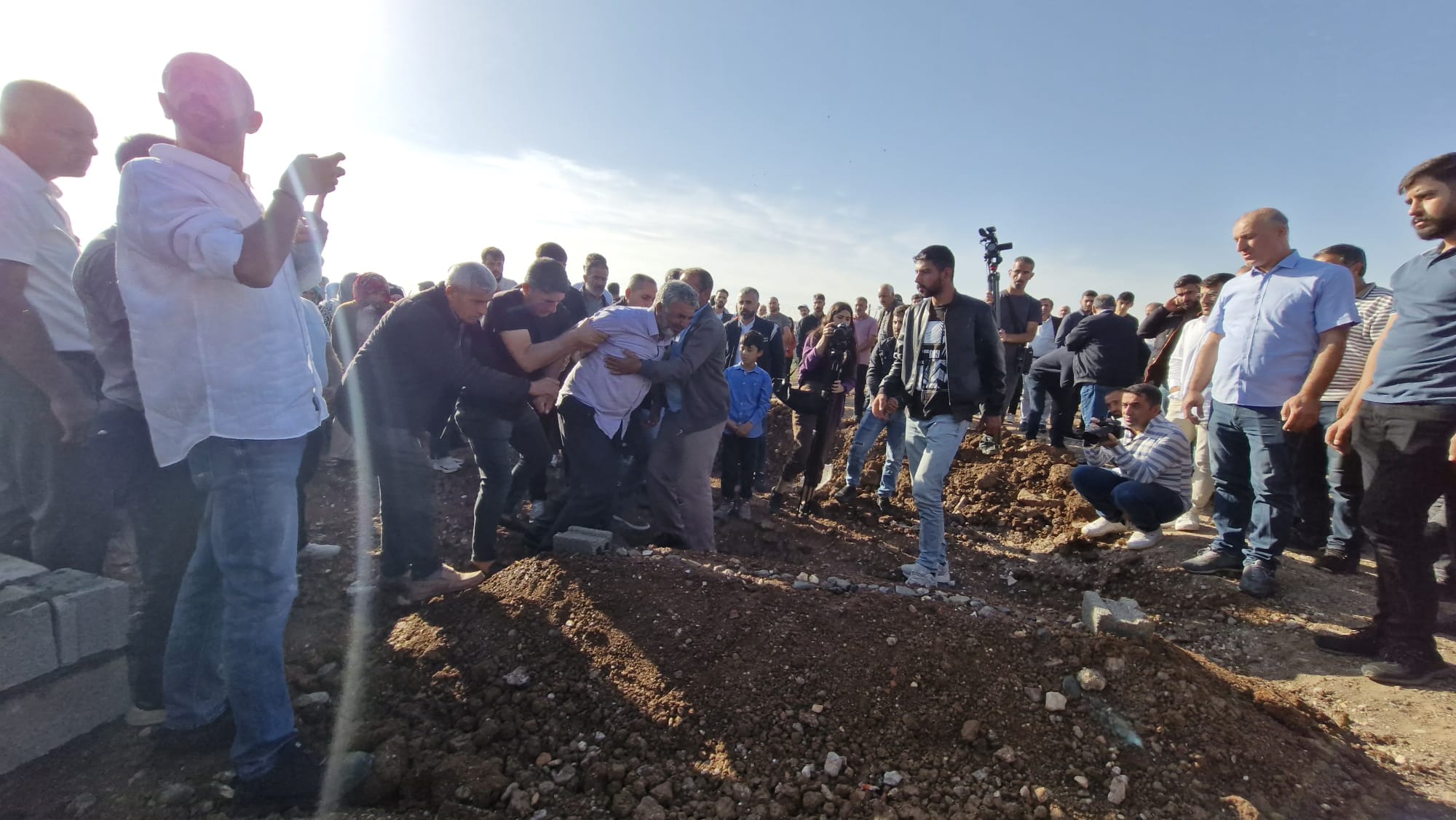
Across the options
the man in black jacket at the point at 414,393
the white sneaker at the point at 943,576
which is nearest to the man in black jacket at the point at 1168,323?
the white sneaker at the point at 943,576

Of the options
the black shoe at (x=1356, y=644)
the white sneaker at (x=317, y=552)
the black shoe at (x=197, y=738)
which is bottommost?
the white sneaker at (x=317, y=552)

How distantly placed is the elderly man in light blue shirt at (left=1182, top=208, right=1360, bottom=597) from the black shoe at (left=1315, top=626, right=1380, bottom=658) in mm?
615

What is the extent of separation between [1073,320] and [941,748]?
7210 millimetres

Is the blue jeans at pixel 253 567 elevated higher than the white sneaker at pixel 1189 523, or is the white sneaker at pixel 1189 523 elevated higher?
the blue jeans at pixel 253 567

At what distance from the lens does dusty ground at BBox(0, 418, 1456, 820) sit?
2.09m

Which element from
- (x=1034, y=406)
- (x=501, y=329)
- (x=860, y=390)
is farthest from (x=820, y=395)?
(x=1034, y=406)

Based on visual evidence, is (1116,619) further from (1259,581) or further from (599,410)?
(599,410)

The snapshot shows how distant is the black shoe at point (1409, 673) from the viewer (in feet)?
9.30

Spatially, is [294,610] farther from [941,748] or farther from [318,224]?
[941,748]

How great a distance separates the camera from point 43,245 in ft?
8.32

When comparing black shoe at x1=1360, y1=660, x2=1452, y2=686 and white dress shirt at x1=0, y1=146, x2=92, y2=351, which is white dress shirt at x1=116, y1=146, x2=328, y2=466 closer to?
white dress shirt at x1=0, y1=146, x2=92, y2=351

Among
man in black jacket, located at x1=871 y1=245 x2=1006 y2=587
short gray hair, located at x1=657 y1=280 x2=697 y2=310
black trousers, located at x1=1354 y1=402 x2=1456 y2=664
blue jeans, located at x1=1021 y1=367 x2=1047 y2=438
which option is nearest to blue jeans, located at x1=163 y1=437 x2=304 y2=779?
short gray hair, located at x1=657 y1=280 x2=697 y2=310

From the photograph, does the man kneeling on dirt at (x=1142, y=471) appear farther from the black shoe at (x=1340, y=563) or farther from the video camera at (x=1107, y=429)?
the black shoe at (x=1340, y=563)

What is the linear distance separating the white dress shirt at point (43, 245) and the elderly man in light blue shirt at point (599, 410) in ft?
6.95
